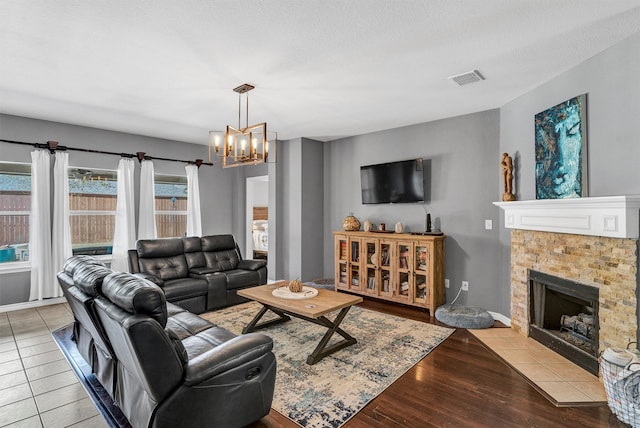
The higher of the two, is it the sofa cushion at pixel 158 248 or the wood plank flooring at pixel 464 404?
the sofa cushion at pixel 158 248

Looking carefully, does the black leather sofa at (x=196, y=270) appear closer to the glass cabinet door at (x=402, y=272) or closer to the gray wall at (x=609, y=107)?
the glass cabinet door at (x=402, y=272)

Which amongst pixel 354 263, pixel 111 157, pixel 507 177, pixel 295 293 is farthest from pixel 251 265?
pixel 507 177

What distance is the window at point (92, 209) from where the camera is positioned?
199 inches

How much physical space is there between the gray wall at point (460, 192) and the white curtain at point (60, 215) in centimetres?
459

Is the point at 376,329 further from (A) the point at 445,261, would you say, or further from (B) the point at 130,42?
(B) the point at 130,42

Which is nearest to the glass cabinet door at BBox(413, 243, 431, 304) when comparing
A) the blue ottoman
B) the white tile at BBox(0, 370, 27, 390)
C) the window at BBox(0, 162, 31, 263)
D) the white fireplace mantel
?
the blue ottoman

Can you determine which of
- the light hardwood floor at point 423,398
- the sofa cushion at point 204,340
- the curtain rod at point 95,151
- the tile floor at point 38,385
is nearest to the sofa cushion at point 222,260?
the curtain rod at point 95,151

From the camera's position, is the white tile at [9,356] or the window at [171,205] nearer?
the white tile at [9,356]

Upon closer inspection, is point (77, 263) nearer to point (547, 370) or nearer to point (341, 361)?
point (341, 361)

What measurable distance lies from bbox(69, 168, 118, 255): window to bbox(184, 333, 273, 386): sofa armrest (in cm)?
434

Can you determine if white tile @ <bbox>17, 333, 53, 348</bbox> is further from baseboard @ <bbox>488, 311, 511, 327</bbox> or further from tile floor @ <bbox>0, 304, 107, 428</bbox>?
baseboard @ <bbox>488, 311, 511, 327</bbox>

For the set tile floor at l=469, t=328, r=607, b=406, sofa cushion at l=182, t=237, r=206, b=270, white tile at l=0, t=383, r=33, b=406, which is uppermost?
sofa cushion at l=182, t=237, r=206, b=270

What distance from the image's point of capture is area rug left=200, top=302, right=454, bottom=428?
227 centimetres

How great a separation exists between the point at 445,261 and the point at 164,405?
12.5 feet
